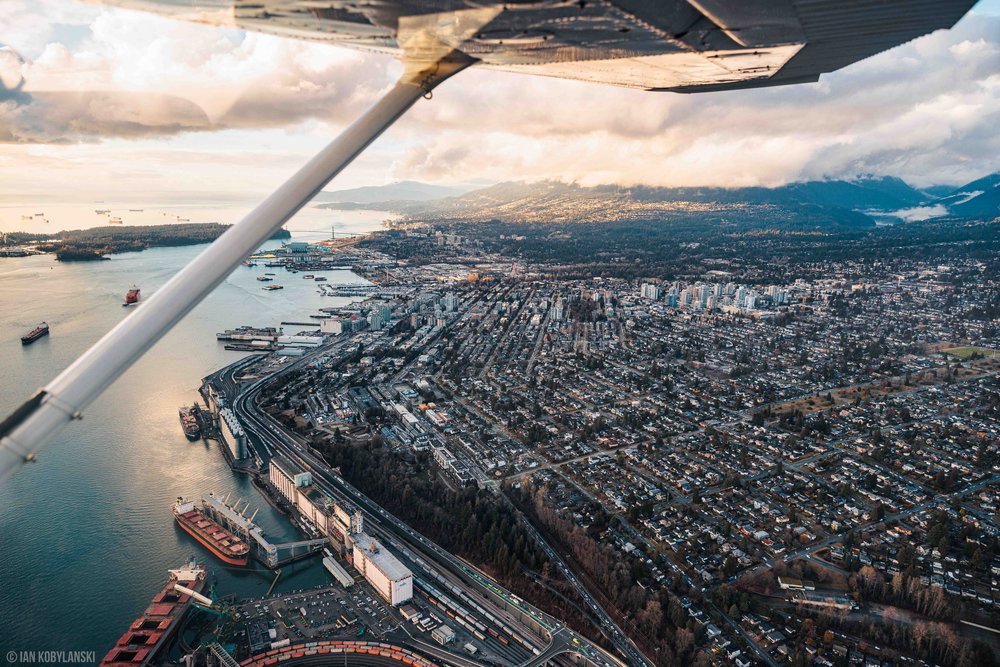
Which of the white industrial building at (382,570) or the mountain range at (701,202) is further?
the mountain range at (701,202)

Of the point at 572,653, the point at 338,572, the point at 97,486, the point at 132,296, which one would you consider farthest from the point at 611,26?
the point at 97,486

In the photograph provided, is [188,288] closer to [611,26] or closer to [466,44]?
[466,44]

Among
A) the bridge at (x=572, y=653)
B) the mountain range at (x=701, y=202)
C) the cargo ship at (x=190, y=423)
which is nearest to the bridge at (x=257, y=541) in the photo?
the cargo ship at (x=190, y=423)

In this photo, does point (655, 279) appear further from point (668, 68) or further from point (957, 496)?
point (668, 68)

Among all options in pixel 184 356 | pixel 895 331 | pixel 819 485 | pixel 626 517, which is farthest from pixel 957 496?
pixel 184 356

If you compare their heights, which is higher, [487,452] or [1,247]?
[1,247]

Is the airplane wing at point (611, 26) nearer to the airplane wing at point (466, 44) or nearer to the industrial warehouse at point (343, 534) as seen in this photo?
the airplane wing at point (466, 44)
